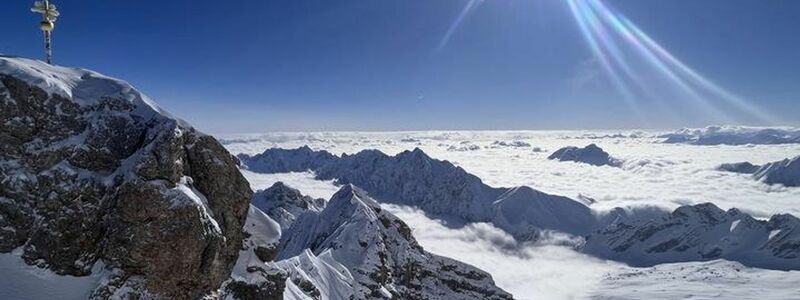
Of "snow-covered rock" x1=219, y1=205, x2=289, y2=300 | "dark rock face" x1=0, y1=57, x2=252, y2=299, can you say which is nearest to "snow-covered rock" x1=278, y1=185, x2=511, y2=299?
"snow-covered rock" x1=219, y1=205, x2=289, y2=300

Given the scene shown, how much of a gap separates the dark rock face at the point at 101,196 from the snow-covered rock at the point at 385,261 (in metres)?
77.1

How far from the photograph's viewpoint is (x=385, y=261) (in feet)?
417

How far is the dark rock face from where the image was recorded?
90.6 feet

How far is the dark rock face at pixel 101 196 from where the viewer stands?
27609 millimetres

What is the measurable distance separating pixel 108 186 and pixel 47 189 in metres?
3.24

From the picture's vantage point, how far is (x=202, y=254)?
30.4m

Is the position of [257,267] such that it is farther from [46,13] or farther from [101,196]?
[46,13]

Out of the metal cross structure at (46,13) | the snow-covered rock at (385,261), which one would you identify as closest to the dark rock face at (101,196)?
the metal cross structure at (46,13)

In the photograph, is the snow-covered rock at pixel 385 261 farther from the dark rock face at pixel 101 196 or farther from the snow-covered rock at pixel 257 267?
the dark rock face at pixel 101 196

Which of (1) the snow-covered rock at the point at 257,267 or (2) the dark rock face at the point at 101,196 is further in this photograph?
(1) the snow-covered rock at the point at 257,267

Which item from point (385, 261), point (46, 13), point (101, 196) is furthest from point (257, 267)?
point (385, 261)

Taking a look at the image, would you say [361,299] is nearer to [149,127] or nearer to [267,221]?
[267,221]

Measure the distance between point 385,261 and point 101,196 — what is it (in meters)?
103

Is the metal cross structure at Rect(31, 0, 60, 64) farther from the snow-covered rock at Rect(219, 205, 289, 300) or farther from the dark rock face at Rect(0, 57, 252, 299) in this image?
the snow-covered rock at Rect(219, 205, 289, 300)
